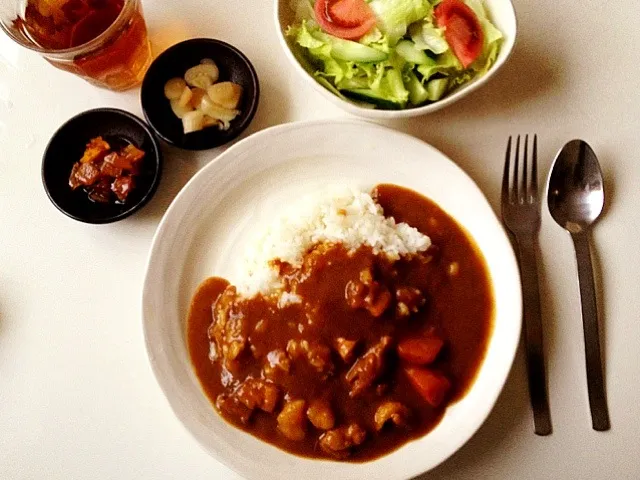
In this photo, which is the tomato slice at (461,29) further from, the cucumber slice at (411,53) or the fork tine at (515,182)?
the fork tine at (515,182)

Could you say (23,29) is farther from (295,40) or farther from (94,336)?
(94,336)

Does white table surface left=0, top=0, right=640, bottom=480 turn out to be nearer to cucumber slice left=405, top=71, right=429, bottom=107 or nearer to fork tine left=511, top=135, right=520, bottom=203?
fork tine left=511, top=135, right=520, bottom=203

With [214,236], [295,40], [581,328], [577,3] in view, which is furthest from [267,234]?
[577,3]

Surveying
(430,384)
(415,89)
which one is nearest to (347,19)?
(415,89)

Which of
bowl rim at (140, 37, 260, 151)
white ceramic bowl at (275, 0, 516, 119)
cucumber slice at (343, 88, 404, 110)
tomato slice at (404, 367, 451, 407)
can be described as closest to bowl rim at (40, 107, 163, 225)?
bowl rim at (140, 37, 260, 151)

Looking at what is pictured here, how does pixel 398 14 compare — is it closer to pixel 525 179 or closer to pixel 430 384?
pixel 525 179
